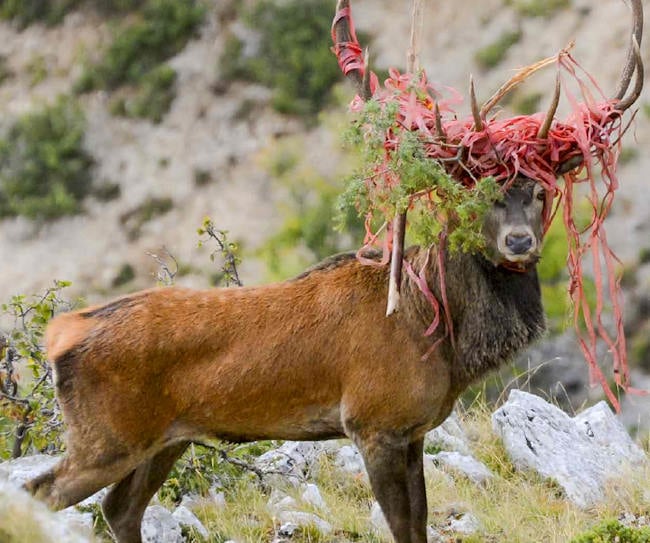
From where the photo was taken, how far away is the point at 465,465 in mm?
9664

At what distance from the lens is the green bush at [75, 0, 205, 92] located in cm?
3441

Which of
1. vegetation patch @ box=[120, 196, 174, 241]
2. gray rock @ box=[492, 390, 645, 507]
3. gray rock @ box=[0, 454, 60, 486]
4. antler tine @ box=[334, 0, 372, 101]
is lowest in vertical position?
vegetation patch @ box=[120, 196, 174, 241]

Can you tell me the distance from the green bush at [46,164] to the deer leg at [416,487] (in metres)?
24.0

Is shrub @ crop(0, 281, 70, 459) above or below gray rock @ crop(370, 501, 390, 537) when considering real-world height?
above

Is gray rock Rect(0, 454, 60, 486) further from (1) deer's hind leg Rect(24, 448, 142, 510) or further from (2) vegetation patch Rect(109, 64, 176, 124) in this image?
(2) vegetation patch Rect(109, 64, 176, 124)

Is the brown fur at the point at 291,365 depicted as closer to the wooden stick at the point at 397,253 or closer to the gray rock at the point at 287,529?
the wooden stick at the point at 397,253

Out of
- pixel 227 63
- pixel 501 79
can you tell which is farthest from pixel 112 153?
pixel 501 79

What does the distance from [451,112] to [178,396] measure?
2144 millimetres

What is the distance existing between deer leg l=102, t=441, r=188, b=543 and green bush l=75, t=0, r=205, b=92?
26702 mm

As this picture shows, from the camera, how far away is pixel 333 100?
32.5m

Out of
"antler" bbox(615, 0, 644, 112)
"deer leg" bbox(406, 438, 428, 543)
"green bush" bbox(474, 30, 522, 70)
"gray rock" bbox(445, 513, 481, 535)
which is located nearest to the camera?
"antler" bbox(615, 0, 644, 112)

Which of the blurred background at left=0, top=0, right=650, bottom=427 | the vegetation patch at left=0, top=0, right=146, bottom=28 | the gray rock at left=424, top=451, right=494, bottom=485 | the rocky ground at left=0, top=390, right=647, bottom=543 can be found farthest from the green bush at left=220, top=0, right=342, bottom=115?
the gray rock at left=424, top=451, right=494, bottom=485

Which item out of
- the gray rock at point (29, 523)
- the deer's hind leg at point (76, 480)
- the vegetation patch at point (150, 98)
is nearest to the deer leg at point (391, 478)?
the deer's hind leg at point (76, 480)

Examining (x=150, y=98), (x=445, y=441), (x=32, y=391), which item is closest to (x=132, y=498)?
(x=32, y=391)
